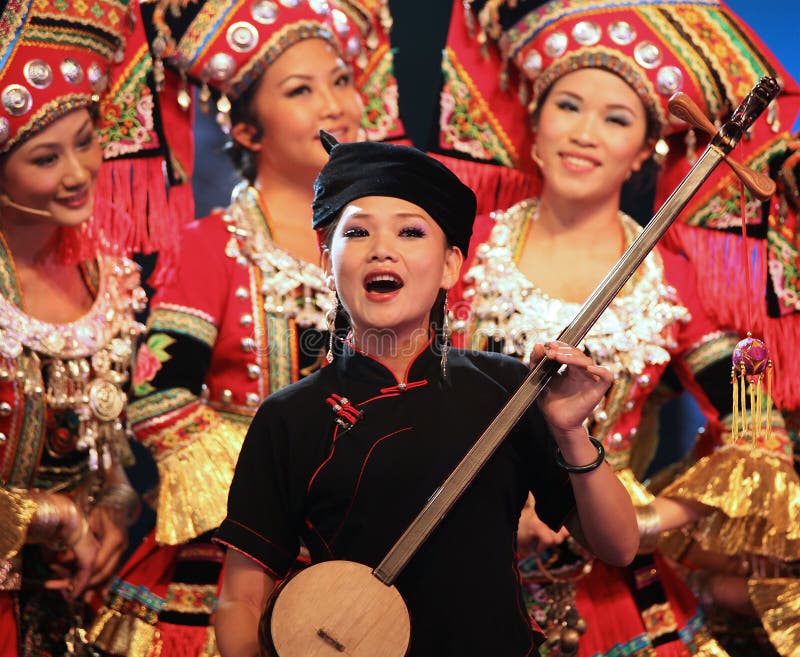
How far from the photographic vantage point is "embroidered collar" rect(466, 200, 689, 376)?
256 cm

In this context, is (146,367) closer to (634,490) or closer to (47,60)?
(47,60)

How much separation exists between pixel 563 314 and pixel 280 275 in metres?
0.58

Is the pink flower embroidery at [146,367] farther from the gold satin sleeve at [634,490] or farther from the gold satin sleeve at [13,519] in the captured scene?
the gold satin sleeve at [634,490]

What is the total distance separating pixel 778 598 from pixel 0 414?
1590 millimetres

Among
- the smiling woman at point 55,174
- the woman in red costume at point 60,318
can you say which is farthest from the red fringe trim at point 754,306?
the smiling woman at point 55,174

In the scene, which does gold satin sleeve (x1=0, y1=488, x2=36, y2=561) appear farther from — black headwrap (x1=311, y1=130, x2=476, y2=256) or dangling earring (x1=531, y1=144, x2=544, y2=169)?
dangling earring (x1=531, y1=144, x2=544, y2=169)

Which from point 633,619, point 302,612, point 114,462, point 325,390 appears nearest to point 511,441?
point 325,390

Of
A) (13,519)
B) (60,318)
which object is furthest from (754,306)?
(13,519)

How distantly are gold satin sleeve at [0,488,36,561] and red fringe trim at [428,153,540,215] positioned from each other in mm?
1119

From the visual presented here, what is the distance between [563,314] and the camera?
2.57 metres

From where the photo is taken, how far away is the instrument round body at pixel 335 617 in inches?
61.6

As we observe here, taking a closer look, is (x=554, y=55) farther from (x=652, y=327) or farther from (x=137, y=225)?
(x=137, y=225)

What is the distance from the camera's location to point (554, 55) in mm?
2682

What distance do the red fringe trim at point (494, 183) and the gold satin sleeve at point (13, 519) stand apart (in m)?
1.12
